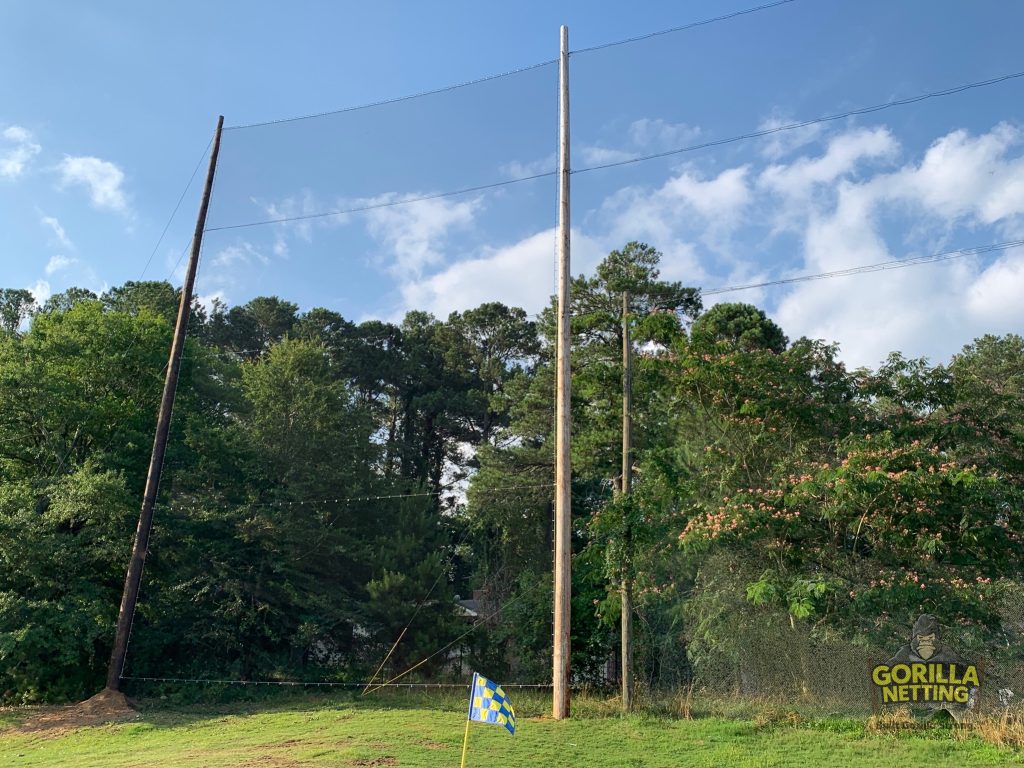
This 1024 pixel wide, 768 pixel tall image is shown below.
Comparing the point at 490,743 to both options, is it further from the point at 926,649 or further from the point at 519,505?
the point at 519,505

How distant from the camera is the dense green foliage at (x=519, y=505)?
45.1 feet

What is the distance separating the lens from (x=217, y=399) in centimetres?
2625

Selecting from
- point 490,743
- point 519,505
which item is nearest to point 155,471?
point 490,743

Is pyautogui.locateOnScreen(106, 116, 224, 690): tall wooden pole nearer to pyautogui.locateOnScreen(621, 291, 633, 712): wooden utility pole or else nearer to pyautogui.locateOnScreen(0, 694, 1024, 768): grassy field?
pyautogui.locateOnScreen(0, 694, 1024, 768): grassy field

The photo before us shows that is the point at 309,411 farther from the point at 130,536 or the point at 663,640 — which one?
the point at 663,640

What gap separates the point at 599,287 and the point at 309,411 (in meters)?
10.8

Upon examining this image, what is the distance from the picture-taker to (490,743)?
11.1m

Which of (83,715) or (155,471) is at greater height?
(155,471)

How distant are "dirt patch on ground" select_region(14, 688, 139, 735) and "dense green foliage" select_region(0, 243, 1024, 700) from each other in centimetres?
153

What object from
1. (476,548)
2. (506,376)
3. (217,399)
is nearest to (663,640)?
(476,548)

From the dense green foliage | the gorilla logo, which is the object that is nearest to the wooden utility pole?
the dense green foliage

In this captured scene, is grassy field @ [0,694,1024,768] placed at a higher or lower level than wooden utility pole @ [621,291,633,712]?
lower

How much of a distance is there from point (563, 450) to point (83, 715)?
11992 millimetres

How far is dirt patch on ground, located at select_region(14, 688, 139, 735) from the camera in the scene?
1596cm
